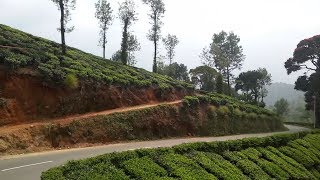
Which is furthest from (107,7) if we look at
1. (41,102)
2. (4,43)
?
(41,102)

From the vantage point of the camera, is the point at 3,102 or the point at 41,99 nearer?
the point at 3,102

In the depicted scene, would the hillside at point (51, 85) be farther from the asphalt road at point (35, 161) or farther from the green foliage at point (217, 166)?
the green foliage at point (217, 166)

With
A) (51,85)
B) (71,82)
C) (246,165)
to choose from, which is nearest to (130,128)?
(71,82)

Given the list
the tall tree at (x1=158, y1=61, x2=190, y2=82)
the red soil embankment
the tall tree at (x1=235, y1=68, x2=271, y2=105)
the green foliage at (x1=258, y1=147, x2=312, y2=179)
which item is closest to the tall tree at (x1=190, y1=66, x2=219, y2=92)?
the tall tree at (x1=158, y1=61, x2=190, y2=82)

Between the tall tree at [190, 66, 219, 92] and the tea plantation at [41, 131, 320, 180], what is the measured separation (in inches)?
1609

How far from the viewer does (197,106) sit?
40094mm

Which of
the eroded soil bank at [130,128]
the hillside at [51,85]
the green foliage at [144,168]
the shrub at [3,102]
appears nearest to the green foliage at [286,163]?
the green foliage at [144,168]

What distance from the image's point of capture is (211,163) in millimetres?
18078

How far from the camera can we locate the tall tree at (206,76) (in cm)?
6888

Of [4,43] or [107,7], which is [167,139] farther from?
[107,7]

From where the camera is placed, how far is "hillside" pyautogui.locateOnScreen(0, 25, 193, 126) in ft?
87.9

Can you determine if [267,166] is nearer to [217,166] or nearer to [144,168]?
[217,166]

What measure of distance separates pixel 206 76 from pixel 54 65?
41885 millimetres

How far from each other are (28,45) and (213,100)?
64.3ft
